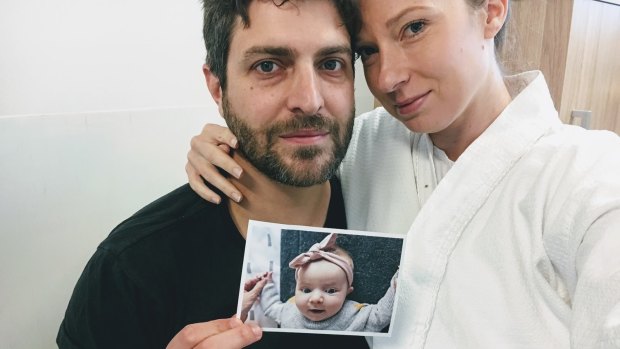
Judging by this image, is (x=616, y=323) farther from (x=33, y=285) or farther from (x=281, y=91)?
(x=33, y=285)

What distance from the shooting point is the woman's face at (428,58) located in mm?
804

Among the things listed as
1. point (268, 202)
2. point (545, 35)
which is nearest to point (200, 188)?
point (268, 202)

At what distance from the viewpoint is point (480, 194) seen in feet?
2.65

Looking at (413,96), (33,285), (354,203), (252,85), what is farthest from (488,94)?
(33,285)

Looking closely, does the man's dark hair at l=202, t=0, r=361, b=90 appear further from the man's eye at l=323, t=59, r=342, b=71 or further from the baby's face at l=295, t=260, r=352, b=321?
the baby's face at l=295, t=260, r=352, b=321

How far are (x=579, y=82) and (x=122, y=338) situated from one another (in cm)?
157

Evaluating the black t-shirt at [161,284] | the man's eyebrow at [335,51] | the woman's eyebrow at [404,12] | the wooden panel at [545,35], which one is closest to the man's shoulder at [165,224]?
the black t-shirt at [161,284]

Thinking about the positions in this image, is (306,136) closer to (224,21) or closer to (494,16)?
(224,21)

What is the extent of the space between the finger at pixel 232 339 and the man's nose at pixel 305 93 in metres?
0.36

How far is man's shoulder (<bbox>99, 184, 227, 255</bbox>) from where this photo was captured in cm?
82

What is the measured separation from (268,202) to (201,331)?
0.32 meters

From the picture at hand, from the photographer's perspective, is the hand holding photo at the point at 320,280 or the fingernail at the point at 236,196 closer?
the hand holding photo at the point at 320,280

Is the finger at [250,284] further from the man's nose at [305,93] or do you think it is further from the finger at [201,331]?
the man's nose at [305,93]

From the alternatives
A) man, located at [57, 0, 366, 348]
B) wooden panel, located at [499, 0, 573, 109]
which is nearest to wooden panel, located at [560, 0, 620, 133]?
wooden panel, located at [499, 0, 573, 109]
